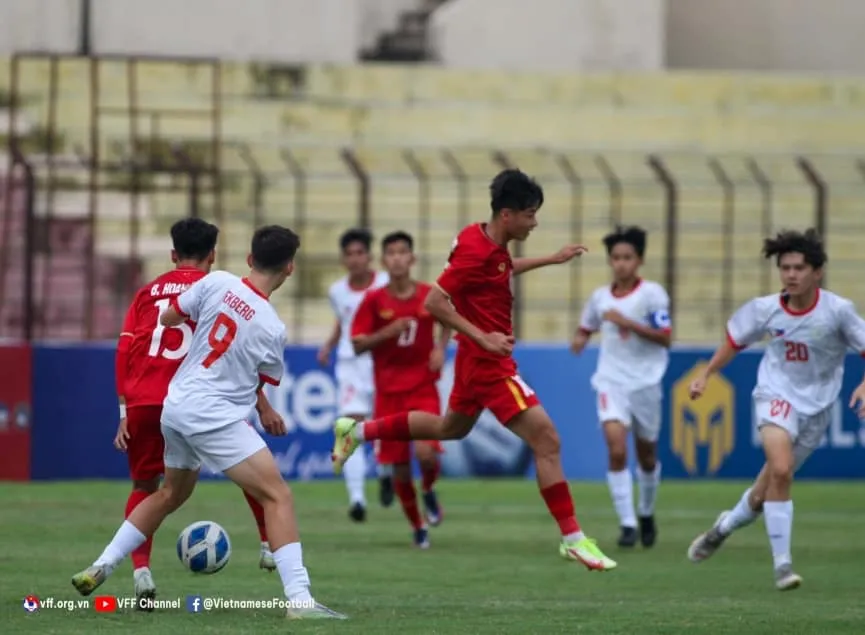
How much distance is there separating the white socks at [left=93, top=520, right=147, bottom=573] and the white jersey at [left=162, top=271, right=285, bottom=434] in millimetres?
674

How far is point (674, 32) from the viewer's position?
30141mm

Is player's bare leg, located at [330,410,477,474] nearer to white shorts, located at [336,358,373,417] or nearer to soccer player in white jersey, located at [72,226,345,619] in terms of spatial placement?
soccer player in white jersey, located at [72,226,345,619]

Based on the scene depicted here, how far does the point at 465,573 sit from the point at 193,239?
3276 mm

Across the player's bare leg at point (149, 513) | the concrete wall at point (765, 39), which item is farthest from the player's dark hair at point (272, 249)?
the concrete wall at point (765, 39)

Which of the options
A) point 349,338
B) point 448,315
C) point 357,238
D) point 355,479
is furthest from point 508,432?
point 448,315

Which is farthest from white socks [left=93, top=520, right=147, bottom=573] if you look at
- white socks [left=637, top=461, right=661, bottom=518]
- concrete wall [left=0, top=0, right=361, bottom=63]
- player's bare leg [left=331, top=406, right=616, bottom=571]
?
concrete wall [left=0, top=0, right=361, bottom=63]

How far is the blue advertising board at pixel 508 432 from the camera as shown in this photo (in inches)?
784

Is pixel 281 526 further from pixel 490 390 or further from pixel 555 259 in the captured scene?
pixel 555 259

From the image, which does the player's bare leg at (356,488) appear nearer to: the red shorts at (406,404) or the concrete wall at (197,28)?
the red shorts at (406,404)

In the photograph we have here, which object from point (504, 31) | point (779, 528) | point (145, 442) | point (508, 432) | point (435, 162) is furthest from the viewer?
point (504, 31)

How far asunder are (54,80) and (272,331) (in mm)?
17104

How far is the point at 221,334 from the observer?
9234mm

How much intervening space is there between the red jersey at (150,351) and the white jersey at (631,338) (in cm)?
533

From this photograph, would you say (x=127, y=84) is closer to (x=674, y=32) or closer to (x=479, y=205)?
(x=479, y=205)
